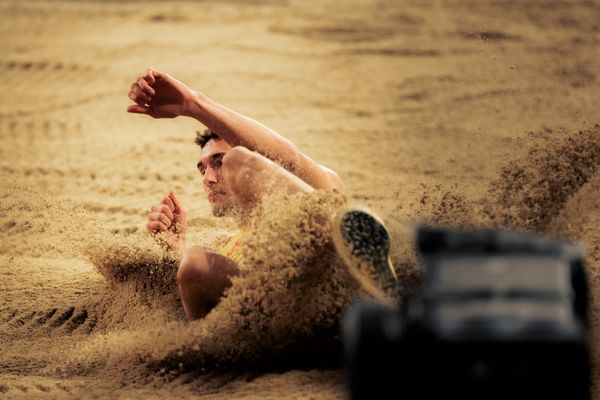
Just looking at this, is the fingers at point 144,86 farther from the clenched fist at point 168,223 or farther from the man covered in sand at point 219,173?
the clenched fist at point 168,223

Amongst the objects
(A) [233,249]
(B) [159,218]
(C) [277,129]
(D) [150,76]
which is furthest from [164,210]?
(C) [277,129]

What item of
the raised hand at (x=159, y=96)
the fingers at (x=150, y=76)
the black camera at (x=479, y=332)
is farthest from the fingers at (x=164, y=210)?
the black camera at (x=479, y=332)

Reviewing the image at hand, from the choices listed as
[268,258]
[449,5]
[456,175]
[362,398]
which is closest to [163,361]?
[268,258]

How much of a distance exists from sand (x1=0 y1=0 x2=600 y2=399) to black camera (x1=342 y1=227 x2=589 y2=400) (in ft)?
2.64

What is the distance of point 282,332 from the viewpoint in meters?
2.18

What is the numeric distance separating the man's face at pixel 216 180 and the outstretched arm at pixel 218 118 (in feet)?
0.69

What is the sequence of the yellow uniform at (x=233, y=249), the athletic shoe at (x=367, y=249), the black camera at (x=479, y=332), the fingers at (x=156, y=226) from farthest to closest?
1. the fingers at (x=156, y=226)
2. the yellow uniform at (x=233, y=249)
3. the athletic shoe at (x=367, y=249)
4. the black camera at (x=479, y=332)

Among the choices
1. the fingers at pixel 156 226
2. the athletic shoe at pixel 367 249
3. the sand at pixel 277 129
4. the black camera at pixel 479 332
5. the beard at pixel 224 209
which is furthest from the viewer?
the fingers at pixel 156 226

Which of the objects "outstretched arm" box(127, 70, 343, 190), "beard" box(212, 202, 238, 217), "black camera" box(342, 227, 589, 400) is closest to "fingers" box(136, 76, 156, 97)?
"outstretched arm" box(127, 70, 343, 190)

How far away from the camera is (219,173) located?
9.07 feet

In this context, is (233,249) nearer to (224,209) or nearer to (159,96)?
(224,209)

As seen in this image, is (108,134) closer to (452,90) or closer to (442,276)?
(452,90)

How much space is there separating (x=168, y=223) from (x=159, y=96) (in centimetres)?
47

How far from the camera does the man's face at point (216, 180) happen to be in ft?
8.88
